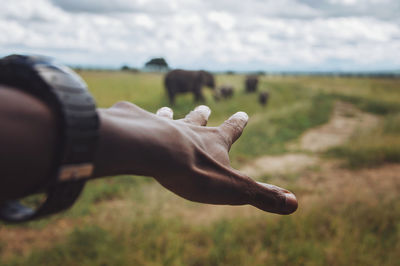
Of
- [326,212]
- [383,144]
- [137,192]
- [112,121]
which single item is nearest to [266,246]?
[326,212]

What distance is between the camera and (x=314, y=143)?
13.0 meters

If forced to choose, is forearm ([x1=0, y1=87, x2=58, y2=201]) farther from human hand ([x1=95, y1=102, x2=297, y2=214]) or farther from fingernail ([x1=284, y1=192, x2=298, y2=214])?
fingernail ([x1=284, y1=192, x2=298, y2=214])

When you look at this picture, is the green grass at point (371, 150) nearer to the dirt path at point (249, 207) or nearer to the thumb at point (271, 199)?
the dirt path at point (249, 207)

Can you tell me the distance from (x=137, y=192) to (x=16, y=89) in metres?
6.99

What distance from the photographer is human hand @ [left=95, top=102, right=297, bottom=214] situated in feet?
2.57

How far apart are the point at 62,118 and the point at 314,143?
1335 centimetres

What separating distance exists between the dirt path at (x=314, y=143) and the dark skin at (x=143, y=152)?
25.0ft

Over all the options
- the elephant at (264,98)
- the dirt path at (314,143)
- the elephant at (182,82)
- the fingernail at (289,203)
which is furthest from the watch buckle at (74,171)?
the elephant at (264,98)

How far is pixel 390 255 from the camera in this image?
4.43m

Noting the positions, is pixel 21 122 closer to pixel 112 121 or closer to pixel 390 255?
pixel 112 121

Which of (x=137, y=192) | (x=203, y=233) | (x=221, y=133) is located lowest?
(x=137, y=192)

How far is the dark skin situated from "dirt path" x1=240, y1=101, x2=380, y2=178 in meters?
7.61

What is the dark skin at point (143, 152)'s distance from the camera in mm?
624

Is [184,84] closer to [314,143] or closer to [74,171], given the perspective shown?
[314,143]
